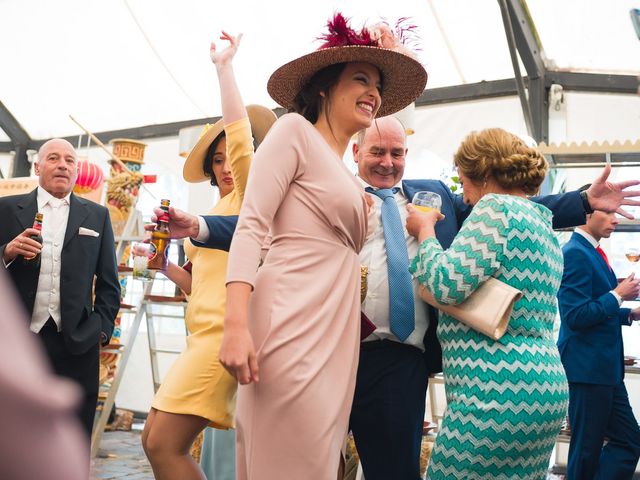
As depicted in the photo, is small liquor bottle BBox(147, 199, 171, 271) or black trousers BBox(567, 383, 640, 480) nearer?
small liquor bottle BBox(147, 199, 171, 271)

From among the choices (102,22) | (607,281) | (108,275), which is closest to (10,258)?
(108,275)

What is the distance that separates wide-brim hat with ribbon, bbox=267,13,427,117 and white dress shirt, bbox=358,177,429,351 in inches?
17.3

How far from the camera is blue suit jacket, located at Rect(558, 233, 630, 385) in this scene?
11.4 feet

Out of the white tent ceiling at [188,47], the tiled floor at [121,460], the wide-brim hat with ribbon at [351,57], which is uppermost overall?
the white tent ceiling at [188,47]

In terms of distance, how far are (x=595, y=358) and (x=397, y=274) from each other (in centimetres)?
186

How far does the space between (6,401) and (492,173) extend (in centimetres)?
168

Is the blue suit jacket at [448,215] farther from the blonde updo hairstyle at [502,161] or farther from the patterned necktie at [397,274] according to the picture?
the blonde updo hairstyle at [502,161]

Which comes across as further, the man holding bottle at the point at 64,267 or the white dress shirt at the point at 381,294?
the man holding bottle at the point at 64,267

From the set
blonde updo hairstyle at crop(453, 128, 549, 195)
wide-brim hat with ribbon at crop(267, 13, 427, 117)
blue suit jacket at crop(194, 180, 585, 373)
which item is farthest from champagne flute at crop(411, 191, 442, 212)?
wide-brim hat with ribbon at crop(267, 13, 427, 117)

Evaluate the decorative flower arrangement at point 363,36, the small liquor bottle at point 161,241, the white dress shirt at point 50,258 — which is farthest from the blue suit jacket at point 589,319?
the white dress shirt at point 50,258

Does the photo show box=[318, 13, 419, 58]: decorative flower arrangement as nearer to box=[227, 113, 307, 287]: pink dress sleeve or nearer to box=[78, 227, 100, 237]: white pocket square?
box=[227, 113, 307, 287]: pink dress sleeve

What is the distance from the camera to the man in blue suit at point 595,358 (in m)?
3.46

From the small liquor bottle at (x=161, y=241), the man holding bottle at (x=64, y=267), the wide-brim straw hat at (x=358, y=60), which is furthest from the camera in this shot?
the man holding bottle at (x=64, y=267)

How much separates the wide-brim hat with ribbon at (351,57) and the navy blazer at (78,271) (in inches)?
67.8
